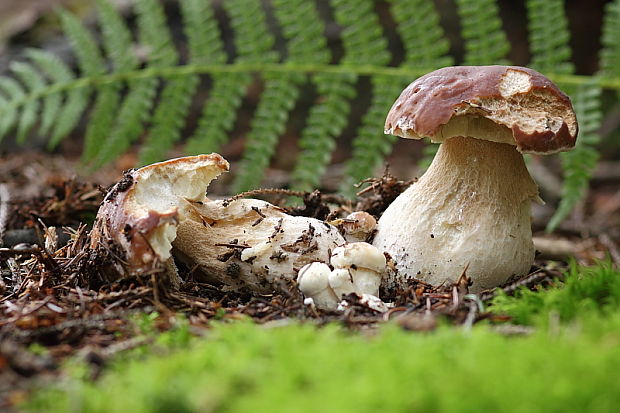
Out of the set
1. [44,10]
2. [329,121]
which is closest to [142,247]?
[329,121]

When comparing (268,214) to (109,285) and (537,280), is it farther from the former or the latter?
(537,280)

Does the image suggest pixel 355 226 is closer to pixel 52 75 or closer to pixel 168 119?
pixel 168 119

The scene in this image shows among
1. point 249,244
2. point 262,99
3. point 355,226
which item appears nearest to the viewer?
point 249,244

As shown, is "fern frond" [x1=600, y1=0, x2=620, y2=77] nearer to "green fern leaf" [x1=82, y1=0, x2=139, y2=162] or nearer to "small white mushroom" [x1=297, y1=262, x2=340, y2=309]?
"small white mushroom" [x1=297, y1=262, x2=340, y2=309]

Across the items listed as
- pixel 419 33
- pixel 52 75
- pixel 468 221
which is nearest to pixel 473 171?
pixel 468 221

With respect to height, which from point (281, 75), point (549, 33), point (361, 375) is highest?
point (549, 33)

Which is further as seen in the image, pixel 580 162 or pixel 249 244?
pixel 580 162

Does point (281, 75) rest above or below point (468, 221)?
above

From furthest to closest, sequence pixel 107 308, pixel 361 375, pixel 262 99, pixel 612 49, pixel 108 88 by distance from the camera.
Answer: pixel 108 88, pixel 262 99, pixel 612 49, pixel 107 308, pixel 361 375
